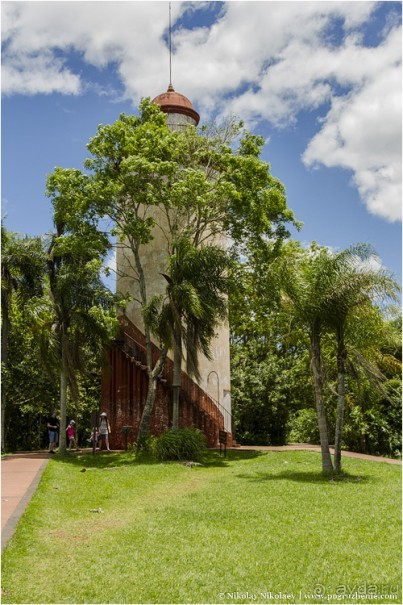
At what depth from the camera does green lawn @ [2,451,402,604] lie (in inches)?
217

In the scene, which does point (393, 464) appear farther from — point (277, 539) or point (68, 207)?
point (68, 207)

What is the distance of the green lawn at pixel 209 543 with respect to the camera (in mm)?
5512

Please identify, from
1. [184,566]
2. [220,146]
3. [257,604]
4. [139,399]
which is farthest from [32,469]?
[220,146]

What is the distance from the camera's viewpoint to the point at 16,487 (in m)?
11.1

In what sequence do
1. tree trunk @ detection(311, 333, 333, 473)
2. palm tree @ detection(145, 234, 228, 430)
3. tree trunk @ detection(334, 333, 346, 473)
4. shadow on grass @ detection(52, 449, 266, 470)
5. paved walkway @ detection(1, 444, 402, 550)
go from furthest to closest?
1. palm tree @ detection(145, 234, 228, 430)
2. shadow on grass @ detection(52, 449, 266, 470)
3. tree trunk @ detection(311, 333, 333, 473)
4. tree trunk @ detection(334, 333, 346, 473)
5. paved walkway @ detection(1, 444, 402, 550)

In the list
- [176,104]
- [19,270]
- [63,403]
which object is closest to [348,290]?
[63,403]

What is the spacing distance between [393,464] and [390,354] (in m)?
5.62

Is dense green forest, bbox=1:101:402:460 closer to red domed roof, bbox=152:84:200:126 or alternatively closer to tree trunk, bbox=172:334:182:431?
tree trunk, bbox=172:334:182:431

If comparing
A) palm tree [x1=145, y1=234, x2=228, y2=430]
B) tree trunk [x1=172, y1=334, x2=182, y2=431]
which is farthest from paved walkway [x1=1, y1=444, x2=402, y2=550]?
palm tree [x1=145, y1=234, x2=228, y2=430]

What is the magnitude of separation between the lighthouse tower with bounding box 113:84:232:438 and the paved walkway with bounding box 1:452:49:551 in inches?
319

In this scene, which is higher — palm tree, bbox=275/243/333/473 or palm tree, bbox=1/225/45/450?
palm tree, bbox=1/225/45/450

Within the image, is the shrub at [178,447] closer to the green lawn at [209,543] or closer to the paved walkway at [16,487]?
the paved walkway at [16,487]

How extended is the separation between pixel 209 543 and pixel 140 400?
14565 mm

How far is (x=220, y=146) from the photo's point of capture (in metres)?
20.0
